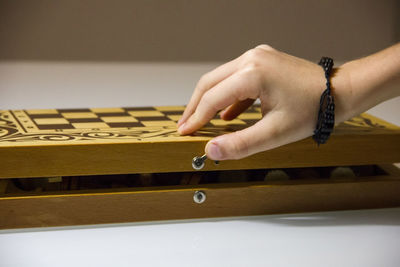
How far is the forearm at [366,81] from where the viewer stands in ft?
3.37

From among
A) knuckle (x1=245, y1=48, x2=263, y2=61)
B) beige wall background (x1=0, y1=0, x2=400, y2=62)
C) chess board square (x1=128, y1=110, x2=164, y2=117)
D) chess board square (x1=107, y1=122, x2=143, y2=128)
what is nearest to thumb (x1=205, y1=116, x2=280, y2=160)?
knuckle (x1=245, y1=48, x2=263, y2=61)

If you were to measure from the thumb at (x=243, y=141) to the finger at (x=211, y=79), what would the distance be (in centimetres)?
11

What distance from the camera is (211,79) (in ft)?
3.49

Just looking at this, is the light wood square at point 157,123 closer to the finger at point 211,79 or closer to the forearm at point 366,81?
the finger at point 211,79

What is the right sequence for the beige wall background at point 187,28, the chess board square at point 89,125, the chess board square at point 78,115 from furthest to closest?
the beige wall background at point 187,28, the chess board square at point 78,115, the chess board square at point 89,125

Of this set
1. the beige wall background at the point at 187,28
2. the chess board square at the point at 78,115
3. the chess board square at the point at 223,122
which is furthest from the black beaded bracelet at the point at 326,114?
the beige wall background at the point at 187,28

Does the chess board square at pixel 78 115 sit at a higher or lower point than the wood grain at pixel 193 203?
higher

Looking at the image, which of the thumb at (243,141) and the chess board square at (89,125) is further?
the chess board square at (89,125)

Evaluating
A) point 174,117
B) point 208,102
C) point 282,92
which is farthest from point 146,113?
point 282,92

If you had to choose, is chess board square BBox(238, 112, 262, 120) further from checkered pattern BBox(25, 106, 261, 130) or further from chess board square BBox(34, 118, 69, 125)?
chess board square BBox(34, 118, 69, 125)

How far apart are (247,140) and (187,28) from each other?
83 cm

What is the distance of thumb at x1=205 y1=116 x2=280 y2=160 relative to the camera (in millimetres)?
984

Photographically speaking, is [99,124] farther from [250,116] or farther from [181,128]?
[250,116]

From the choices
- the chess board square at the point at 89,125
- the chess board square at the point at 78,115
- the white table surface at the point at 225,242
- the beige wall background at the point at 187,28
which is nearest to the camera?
the white table surface at the point at 225,242
